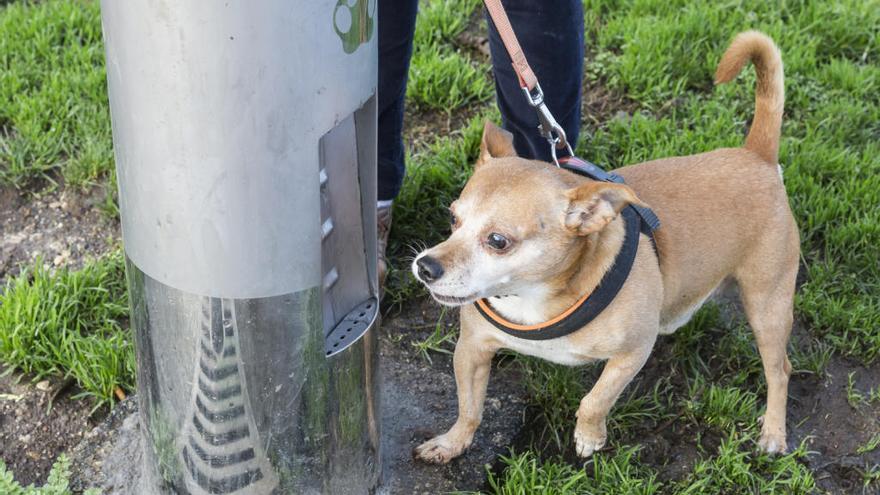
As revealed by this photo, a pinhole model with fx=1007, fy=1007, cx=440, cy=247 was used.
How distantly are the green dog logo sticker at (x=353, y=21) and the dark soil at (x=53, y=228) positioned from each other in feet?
6.29

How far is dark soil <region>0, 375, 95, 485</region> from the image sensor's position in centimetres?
293

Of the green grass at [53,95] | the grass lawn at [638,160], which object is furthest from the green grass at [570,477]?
the green grass at [53,95]

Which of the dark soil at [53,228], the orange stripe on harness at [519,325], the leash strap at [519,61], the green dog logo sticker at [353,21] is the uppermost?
the green dog logo sticker at [353,21]

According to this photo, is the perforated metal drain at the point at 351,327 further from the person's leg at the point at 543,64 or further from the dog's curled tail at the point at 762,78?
the dog's curled tail at the point at 762,78

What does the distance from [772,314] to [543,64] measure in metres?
1.04

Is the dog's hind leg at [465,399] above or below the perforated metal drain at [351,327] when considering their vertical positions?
below

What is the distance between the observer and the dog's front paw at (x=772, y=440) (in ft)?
10.00

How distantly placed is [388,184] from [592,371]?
37.8 inches

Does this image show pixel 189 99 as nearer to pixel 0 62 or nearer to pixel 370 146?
pixel 370 146

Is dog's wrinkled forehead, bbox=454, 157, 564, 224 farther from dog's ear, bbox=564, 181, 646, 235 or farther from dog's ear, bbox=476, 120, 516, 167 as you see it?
dog's ear, bbox=476, 120, 516, 167

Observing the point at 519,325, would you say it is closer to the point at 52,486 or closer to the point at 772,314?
the point at 772,314

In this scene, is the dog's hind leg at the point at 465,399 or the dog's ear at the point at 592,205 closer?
the dog's ear at the point at 592,205

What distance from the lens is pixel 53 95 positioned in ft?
13.5

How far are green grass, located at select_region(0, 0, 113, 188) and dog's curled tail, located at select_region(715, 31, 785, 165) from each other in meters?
2.34
